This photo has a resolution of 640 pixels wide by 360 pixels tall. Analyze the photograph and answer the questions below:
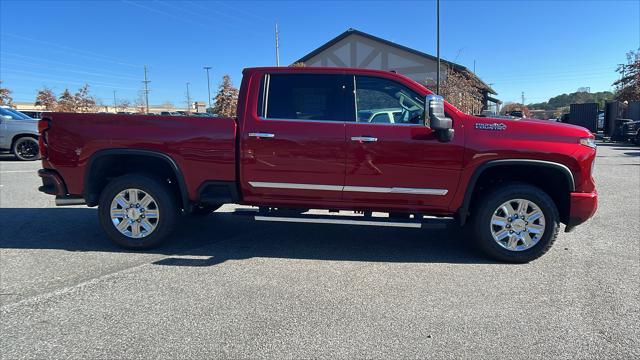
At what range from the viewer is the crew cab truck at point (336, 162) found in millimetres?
4512

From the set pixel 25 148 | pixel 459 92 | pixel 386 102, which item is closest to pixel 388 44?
pixel 459 92

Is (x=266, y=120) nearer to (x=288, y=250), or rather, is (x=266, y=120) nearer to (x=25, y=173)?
(x=288, y=250)

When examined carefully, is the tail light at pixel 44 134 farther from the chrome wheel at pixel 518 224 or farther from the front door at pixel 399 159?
the chrome wheel at pixel 518 224

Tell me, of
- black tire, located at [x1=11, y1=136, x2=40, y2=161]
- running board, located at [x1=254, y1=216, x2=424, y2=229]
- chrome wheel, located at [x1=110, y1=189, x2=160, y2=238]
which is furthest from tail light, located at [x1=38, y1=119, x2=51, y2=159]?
black tire, located at [x1=11, y1=136, x2=40, y2=161]

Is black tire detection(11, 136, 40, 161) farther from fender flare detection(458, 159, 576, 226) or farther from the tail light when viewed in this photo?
fender flare detection(458, 159, 576, 226)

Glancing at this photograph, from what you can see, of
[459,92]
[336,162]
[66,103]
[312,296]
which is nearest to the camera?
[312,296]

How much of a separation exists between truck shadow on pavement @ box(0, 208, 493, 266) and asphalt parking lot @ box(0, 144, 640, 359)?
0.03m

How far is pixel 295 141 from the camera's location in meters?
4.61

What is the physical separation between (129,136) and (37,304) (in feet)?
6.46

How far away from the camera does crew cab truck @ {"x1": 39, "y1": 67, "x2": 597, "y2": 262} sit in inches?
178

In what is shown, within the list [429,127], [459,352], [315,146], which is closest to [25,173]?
[315,146]

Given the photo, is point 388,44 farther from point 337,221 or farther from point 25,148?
point 337,221

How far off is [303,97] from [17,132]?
12.6 metres

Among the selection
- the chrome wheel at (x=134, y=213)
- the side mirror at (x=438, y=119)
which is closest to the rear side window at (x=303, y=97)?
the side mirror at (x=438, y=119)
